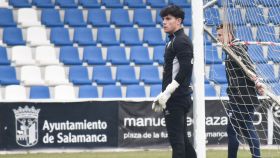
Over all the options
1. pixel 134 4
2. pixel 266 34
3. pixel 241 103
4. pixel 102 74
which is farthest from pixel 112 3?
pixel 241 103

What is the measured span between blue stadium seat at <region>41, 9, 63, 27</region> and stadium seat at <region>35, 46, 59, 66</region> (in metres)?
0.87

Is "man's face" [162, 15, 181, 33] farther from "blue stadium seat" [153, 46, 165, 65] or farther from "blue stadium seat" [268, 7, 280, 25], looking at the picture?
"blue stadium seat" [153, 46, 165, 65]

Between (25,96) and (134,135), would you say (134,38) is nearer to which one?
(25,96)

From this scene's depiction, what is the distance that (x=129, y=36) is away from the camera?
16125 mm

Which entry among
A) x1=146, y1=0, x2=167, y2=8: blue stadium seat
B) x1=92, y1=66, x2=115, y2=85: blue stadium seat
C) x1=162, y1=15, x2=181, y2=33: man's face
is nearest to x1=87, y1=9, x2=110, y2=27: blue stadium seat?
x1=146, y1=0, x2=167, y2=8: blue stadium seat

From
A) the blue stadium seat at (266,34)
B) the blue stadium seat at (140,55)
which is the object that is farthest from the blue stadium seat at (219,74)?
the blue stadium seat at (140,55)

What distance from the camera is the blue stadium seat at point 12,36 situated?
15438mm

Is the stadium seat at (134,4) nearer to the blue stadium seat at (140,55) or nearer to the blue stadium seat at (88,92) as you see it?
the blue stadium seat at (140,55)

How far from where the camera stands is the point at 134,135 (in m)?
11.9

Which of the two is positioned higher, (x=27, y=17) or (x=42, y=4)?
(x=42, y=4)

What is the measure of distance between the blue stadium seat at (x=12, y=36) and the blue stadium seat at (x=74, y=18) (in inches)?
46.1

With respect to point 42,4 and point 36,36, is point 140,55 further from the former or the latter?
point 42,4

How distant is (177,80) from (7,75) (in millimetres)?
8531

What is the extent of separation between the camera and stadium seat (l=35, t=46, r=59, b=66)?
49.9 ft
